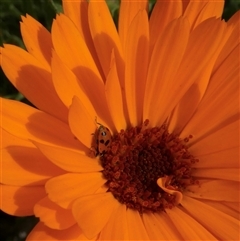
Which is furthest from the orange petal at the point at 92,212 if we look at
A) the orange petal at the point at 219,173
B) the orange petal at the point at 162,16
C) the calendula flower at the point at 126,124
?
the orange petal at the point at 162,16

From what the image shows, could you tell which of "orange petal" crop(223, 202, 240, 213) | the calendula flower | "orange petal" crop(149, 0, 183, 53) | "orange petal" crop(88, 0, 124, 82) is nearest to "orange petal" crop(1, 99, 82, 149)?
the calendula flower

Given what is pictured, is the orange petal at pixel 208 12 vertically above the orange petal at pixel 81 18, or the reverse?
the orange petal at pixel 208 12

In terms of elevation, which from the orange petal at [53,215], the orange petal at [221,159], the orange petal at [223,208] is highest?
the orange petal at [221,159]

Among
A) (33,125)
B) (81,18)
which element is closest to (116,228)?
(33,125)

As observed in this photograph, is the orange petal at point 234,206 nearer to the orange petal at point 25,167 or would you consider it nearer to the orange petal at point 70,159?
the orange petal at point 70,159

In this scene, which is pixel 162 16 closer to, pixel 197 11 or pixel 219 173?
pixel 197 11

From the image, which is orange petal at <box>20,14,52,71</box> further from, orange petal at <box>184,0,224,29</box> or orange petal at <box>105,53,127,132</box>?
orange petal at <box>184,0,224,29</box>

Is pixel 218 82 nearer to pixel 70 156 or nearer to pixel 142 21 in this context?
pixel 142 21
